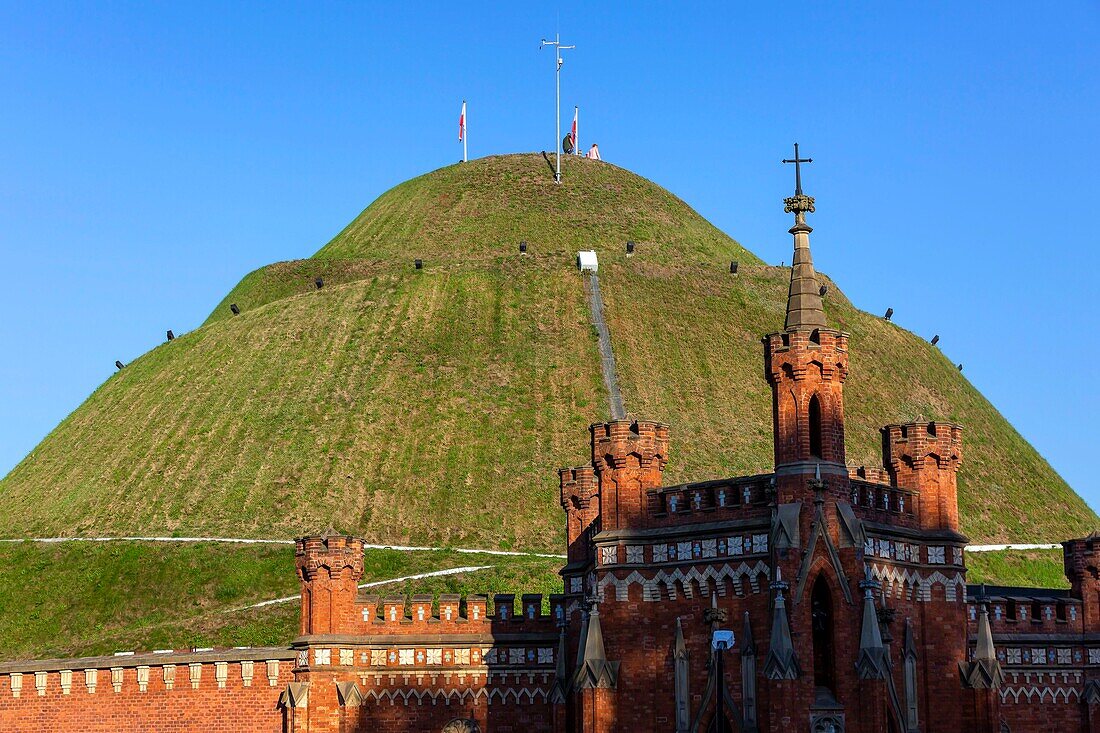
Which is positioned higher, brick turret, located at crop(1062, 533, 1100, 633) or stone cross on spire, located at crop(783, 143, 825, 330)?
stone cross on spire, located at crop(783, 143, 825, 330)

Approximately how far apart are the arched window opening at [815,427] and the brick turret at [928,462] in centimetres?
410

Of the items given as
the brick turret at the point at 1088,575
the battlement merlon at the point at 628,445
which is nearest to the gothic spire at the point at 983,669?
the brick turret at the point at 1088,575

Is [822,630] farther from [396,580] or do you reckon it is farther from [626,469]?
[396,580]

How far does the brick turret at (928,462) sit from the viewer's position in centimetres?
3891

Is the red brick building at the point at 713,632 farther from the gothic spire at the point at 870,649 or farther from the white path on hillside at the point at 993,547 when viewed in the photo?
the white path on hillside at the point at 993,547

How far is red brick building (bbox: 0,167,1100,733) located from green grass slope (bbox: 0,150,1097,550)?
48488mm

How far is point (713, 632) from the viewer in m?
32.1

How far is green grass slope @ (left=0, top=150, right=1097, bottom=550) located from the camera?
324 feet

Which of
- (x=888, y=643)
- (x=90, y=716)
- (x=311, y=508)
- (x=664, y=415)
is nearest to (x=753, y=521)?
(x=888, y=643)

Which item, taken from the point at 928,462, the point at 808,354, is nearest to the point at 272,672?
the point at 808,354

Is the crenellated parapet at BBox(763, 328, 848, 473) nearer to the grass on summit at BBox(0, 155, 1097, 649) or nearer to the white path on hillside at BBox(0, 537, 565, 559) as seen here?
the grass on summit at BBox(0, 155, 1097, 649)

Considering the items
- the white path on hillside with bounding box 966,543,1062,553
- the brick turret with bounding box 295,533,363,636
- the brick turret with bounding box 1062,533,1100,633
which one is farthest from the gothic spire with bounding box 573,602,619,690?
the white path on hillside with bounding box 966,543,1062,553

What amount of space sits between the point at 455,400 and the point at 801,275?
244ft

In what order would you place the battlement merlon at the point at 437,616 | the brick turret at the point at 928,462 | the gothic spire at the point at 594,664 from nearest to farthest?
the gothic spire at the point at 594,664 < the brick turret at the point at 928,462 < the battlement merlon at the point at 437,616
